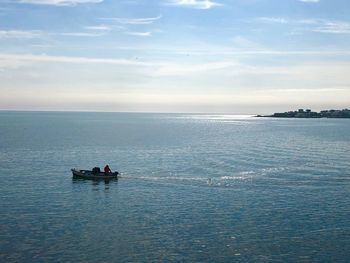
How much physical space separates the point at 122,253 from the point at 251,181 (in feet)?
106

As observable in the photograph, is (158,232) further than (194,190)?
No

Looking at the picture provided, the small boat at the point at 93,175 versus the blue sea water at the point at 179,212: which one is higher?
the small boat at the point at 93,175

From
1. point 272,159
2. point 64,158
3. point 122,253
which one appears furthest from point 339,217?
point 64,158

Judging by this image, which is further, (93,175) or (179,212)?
(93,175)

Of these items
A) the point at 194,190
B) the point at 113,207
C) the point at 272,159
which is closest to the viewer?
the point at 113,207

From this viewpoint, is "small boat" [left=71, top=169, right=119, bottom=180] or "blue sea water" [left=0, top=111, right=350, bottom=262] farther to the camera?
"small boat" [left=71, top=169, right=119, bottom=180]

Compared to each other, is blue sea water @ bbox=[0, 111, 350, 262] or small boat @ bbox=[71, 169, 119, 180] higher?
small boat @ bbox=[71, 169, 119, 180]

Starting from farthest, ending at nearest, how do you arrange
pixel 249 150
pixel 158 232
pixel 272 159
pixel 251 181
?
pixel 249 150, pixel 272 159, pixel 251 181, pixel 158 232

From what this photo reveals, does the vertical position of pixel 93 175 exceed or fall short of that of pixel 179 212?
it exceeds it

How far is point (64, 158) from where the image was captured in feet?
280

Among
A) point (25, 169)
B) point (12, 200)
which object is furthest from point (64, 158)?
point (12, 200)

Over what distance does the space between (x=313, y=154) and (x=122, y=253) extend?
70.5 meters

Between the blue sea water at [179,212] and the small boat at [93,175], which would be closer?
the blue sea water at [179,212]

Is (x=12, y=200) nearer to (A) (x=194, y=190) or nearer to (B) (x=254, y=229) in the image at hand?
(A) (x=194, y=190)
